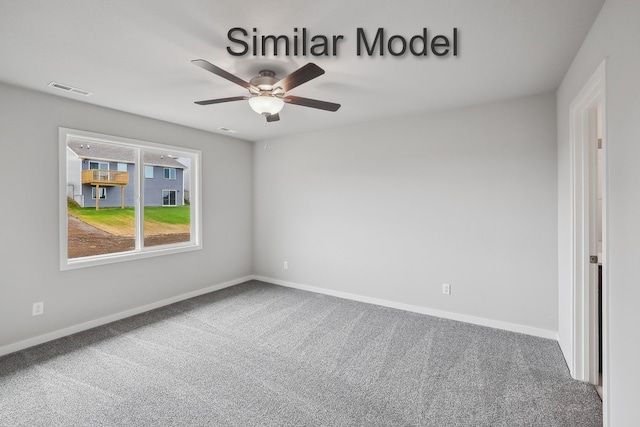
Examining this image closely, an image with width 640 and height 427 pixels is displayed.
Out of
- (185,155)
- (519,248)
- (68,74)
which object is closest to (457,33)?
(519,248)

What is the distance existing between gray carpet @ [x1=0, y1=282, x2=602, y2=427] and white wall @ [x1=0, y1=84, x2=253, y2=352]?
0.31 meters

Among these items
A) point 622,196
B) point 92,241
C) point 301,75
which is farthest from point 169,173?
point 622,196

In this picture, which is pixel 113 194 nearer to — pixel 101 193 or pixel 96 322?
pixel 101 193

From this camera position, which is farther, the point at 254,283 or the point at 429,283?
the point at 254,283

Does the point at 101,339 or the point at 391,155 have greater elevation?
the point at 391,155

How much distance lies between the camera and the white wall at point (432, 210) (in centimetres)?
306

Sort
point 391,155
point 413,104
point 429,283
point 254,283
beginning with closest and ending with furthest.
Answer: point 413,104, point 429,283, point 391,155, point 254,283

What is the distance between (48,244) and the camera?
Answer: 2.98 metres

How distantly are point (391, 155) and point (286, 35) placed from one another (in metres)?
2.32

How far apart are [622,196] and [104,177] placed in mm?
4627

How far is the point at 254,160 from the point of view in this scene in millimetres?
5297

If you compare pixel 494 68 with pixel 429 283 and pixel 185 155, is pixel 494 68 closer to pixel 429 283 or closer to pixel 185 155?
pixel 429 283

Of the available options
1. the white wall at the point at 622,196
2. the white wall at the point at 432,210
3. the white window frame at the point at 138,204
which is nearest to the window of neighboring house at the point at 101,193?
the white window frame at the point at 138,204

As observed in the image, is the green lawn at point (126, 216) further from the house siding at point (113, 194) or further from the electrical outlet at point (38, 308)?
the electrical outlet at point (38, 308)
